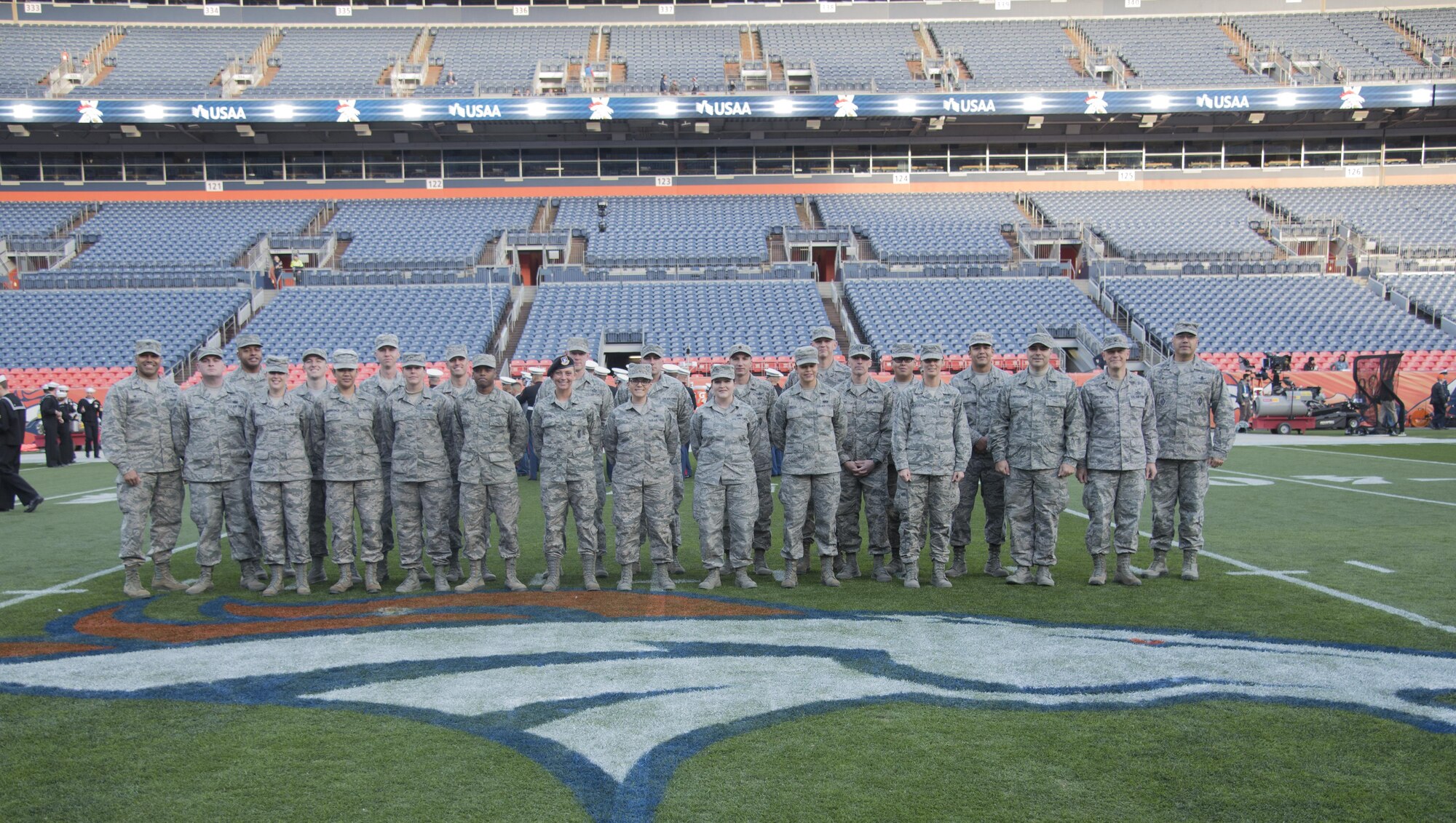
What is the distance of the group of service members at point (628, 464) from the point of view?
7164 millimetres

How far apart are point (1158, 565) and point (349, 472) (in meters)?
6.22

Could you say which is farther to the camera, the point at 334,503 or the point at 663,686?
the point at 334,503

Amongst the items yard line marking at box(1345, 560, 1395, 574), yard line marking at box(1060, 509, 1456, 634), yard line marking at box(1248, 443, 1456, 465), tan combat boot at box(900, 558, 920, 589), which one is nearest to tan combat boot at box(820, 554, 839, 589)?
tan combat boot at box(900, 558, 920, 589)

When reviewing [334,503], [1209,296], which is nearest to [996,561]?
[334,503]

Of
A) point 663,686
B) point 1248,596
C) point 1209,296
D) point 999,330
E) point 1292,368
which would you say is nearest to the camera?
point 663,686

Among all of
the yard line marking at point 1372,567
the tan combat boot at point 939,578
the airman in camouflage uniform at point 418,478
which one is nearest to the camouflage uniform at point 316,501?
the airman in camouflage uniform at point 418,478

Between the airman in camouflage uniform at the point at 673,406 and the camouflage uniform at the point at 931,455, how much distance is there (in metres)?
1.74

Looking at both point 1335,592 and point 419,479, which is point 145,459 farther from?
point 1335,592

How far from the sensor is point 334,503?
7.25 metres

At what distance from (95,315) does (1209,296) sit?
3207 cm

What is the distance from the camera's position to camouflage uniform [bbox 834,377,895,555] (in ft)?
25.0

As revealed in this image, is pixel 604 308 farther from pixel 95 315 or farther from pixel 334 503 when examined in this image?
pixel 334 503

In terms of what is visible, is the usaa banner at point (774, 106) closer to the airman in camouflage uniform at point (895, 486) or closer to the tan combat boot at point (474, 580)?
the airman in camouflage uniform at point (895, 486)

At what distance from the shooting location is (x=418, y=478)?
7.27m
